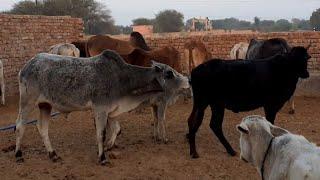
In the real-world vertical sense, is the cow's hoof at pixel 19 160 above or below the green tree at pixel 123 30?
below

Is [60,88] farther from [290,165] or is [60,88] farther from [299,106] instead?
A: [299,106]

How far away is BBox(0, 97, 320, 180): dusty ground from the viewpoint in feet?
20.6

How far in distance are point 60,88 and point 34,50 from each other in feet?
29.1

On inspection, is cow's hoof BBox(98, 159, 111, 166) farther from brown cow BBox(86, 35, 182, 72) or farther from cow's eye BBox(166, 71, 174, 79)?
brown cow BBox(86, 35, 182, 72)

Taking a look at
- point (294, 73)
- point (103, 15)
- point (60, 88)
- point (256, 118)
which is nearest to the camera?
point (256, 118)

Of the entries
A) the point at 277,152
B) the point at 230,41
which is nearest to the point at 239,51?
the point at 230,41

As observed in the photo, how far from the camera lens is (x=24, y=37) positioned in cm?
1463

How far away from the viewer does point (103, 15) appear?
45375 millimetres

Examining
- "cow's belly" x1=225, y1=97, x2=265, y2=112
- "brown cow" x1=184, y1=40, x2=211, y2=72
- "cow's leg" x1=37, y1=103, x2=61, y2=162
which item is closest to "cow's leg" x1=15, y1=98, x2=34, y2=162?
"cow's leg" x1=37, y1=103, x2=61, y2=162

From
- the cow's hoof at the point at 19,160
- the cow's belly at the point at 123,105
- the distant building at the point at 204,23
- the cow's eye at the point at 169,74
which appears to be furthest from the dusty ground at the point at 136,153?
the distant building at the point at 204,23

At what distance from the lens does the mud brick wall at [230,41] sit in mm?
13727

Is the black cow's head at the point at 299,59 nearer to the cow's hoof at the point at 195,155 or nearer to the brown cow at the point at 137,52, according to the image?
the cow's hoof at the point at 195,155

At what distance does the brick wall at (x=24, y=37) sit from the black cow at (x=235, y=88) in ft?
27.2

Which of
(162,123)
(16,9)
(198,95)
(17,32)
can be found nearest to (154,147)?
(162,123)
